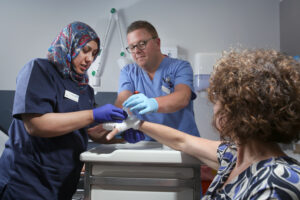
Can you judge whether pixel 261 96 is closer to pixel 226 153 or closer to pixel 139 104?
pixel 226 153

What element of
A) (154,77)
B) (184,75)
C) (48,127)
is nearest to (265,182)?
(48,127)

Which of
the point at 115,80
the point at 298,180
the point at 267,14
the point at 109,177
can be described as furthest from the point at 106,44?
the point at 298,180

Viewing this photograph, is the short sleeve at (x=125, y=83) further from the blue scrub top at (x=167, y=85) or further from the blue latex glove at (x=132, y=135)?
the blue latex glove at (x=132, y=135)

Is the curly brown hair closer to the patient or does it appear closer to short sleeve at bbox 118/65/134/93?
the patient

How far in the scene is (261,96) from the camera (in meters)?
0.72

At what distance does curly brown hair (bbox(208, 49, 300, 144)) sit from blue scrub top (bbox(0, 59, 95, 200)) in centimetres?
70

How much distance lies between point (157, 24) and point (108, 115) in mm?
2011

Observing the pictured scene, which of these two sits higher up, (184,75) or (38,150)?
(184,75)

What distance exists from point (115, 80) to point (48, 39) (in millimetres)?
889

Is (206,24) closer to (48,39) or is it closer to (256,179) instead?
(48,39)

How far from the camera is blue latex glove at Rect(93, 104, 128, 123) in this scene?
3.60 ft

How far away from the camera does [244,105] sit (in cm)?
75

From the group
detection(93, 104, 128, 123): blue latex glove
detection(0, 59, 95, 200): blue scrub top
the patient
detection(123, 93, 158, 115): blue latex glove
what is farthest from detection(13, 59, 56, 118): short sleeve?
the patient

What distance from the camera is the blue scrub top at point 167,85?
1.79 metres
